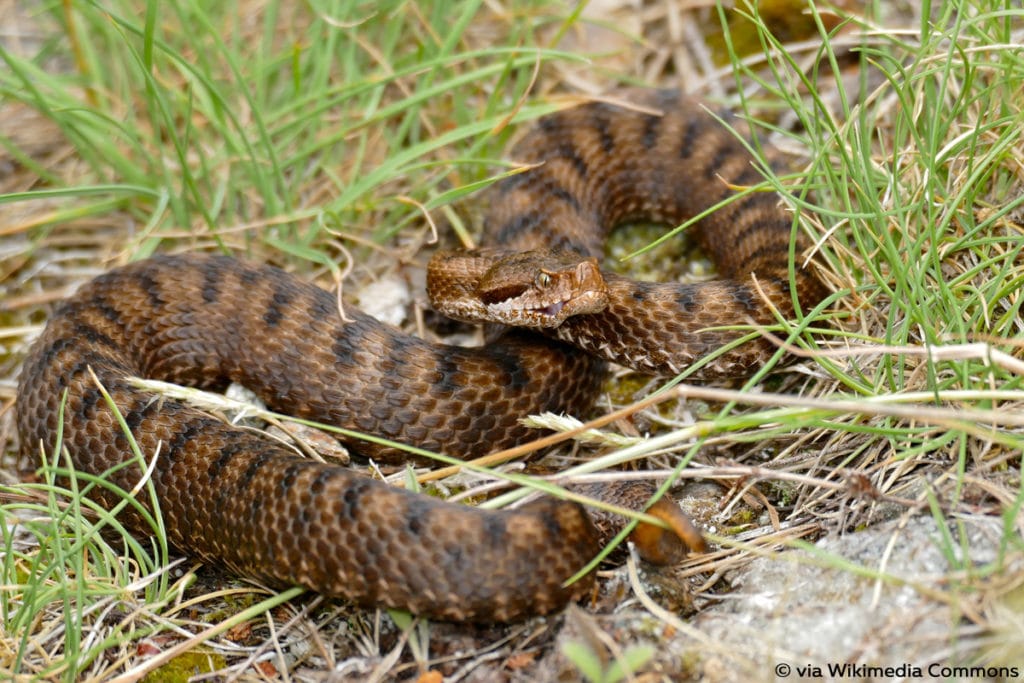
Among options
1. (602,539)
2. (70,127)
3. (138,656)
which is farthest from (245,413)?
(70,127)

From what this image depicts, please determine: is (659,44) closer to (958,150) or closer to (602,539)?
(958,150)

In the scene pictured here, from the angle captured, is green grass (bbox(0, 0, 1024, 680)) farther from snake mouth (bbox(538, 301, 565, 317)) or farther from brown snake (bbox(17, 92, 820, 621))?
snake mouth (bbox(538, 301, 565, 317))

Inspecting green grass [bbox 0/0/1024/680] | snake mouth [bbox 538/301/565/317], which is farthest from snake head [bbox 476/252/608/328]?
green grass [bbox 0/0/1024/680]

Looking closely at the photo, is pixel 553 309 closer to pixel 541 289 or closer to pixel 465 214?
pixel 541 289

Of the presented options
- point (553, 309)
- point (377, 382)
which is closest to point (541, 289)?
point (553, 309)

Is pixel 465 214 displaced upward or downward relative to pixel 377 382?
upward

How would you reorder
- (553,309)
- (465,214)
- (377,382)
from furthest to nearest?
(465,214) → (377,382) → (553,309)
